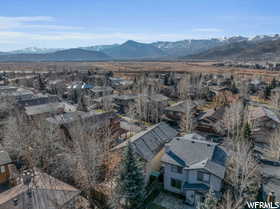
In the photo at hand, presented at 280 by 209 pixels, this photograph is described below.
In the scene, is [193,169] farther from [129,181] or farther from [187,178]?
[129,181]

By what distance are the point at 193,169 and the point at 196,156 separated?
88.9 inches

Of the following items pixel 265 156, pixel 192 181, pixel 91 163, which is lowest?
pixel 265 156

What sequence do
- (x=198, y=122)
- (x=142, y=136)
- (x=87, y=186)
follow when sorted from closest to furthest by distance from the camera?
(x=87, y=186) < (x=142, y=136) < (x=198, y=122)

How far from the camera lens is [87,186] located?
68.8 ft

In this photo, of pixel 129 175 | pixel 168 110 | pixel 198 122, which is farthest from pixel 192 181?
pixel 168 110

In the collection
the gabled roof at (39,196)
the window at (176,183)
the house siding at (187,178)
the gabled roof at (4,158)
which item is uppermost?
the gabled roof at (39,196)

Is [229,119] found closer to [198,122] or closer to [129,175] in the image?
[198,122]

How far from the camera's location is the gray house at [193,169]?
2103cm

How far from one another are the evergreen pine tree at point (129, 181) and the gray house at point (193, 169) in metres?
5.66

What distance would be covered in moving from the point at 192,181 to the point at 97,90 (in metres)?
53.3

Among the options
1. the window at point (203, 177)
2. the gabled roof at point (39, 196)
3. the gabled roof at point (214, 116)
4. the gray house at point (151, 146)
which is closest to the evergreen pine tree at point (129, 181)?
the gray house at point (151, 146)

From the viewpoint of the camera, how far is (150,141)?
93.7 ft

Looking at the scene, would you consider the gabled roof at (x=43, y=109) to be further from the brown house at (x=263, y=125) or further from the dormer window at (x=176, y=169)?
the brown house at (x=263, y=125)

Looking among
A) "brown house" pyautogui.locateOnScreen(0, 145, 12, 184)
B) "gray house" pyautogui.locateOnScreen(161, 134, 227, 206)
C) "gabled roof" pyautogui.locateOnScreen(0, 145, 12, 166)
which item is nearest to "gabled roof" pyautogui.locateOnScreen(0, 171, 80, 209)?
"brown house" pyautogui.locateOnScreen(0, 145, 12, 184)
